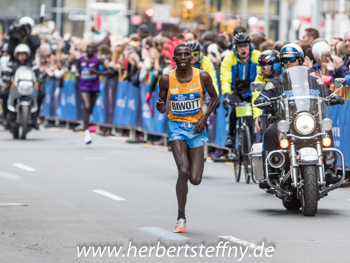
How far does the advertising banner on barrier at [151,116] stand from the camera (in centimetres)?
2264

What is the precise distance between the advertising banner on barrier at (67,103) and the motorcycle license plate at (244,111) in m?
14.4

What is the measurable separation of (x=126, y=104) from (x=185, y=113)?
49.3 ft

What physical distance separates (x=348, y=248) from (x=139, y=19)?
5958cm

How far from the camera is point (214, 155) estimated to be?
1958cm

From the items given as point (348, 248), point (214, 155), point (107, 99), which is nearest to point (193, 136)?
point (348, 248)

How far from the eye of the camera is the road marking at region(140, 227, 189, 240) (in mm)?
9469

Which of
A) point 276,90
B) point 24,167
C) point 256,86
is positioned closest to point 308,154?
point 256,86

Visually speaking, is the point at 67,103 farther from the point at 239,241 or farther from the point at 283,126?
the point at 239,241

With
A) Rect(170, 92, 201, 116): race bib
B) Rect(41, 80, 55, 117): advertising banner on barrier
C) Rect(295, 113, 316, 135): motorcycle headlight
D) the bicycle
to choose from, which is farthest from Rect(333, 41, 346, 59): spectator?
Rect(41, 80, 55, 117): advertising banner on barrier

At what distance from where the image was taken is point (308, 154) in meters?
10.7

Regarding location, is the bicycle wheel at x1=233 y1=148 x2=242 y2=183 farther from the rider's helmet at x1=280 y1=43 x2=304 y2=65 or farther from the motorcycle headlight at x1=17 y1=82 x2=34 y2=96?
the motorcycle headlight at x1=17 y1=82 x2=34 y2=96

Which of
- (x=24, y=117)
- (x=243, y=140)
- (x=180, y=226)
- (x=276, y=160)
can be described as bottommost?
(x=24, y=117)

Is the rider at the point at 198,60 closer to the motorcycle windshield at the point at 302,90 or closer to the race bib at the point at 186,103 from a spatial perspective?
the motorcycle windshield at the point at 302,90

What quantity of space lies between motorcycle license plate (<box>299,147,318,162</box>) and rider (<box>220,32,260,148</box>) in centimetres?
417
